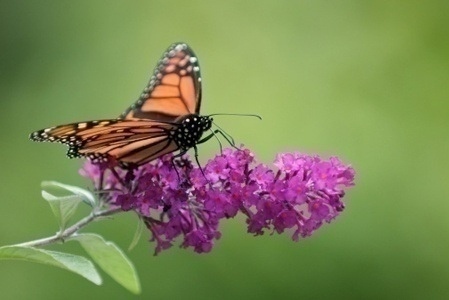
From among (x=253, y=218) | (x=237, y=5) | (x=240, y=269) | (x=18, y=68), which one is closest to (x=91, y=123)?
(x=253, y=218)

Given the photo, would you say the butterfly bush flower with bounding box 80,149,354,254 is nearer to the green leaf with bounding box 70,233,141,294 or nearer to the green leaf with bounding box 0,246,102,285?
the green leaf with bounding box 70,233,141,294

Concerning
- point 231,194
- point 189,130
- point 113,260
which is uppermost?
point 189,130

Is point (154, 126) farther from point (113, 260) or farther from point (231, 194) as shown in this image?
point (113, 260)

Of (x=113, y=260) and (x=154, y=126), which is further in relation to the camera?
(x=154, y=126)

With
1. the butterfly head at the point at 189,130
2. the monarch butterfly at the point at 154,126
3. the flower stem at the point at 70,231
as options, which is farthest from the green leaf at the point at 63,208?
the butterfly head at the point at 189,130

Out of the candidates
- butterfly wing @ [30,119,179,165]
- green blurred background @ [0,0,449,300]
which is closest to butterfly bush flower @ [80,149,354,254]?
butterfly wing @ [30,119,179,165]

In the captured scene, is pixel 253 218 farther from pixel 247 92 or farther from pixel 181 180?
pixel 247 92

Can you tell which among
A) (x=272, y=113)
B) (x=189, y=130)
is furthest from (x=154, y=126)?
(x=272, y=113)

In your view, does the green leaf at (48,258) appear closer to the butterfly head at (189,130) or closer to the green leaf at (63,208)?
the green leaf at (63,208)
